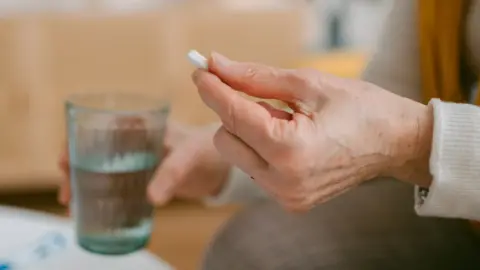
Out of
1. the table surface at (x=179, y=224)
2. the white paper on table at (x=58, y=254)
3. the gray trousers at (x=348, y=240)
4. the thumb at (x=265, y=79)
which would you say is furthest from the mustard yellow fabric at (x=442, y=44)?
the table surface at (x=179, y=224)

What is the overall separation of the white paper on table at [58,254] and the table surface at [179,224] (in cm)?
76

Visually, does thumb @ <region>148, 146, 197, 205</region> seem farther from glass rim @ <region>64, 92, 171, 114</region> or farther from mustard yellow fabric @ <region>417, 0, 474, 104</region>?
mustard yellow fabric @ <region>417, 0, 474, 104</region>

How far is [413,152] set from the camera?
62cm

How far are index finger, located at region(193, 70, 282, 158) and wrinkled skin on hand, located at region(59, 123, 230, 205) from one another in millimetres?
187

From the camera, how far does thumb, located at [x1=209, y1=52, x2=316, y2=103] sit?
61 cm

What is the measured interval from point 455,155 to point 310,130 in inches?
5.0

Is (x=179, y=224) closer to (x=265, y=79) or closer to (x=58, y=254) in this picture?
(x=58, y=254)

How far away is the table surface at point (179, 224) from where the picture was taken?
176 centimetres

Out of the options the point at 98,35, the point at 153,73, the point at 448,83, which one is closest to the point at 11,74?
the point at 98,35

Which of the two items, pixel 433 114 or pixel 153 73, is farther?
pixel 153 73

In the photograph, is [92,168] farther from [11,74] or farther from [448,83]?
[11,74]

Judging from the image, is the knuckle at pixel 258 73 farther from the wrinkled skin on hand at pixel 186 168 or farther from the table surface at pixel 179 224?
the table surface at pixel 179 224

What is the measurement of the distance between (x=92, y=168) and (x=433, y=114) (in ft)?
1.11

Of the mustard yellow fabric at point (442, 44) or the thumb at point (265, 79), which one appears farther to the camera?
the mustard yellow fabric at point (442, 44)
